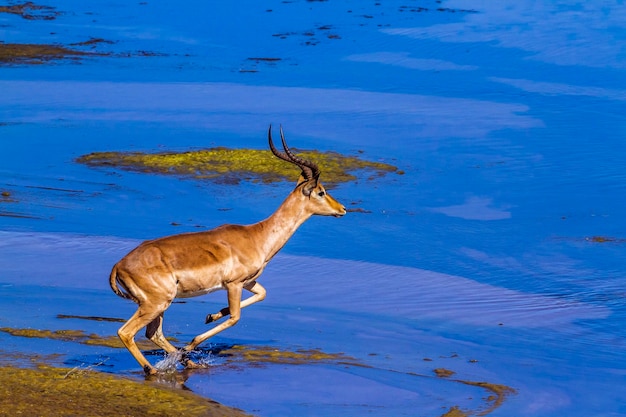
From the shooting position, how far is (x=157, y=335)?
1033 cm

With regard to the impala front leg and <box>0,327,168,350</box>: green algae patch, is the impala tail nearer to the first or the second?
the impala front leg

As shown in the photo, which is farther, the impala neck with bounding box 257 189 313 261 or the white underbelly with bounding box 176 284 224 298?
the impala neck with bounding box 257 189 313 261

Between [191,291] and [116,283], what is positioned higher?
[116,283]

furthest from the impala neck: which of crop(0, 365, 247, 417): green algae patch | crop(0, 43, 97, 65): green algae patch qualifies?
crop(0, 43, 97, 65): green algae patch

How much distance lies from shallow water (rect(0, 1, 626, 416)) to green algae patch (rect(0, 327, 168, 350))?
0.61 ft

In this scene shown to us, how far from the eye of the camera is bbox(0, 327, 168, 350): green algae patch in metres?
10.8

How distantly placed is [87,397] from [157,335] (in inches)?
56.2

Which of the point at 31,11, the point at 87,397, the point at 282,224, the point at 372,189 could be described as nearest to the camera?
the point at 87,397

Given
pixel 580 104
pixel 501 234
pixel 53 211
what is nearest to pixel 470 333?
pixel 501 234

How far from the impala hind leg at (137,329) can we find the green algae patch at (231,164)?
26.4ft

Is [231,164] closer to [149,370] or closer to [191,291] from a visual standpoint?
[191,291]

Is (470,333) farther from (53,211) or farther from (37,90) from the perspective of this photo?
(37,90)

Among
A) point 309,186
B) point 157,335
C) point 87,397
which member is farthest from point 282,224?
point 87,397

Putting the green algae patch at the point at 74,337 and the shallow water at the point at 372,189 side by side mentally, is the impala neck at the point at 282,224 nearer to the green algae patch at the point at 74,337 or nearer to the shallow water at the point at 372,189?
the shallow water at the point at 372,189
